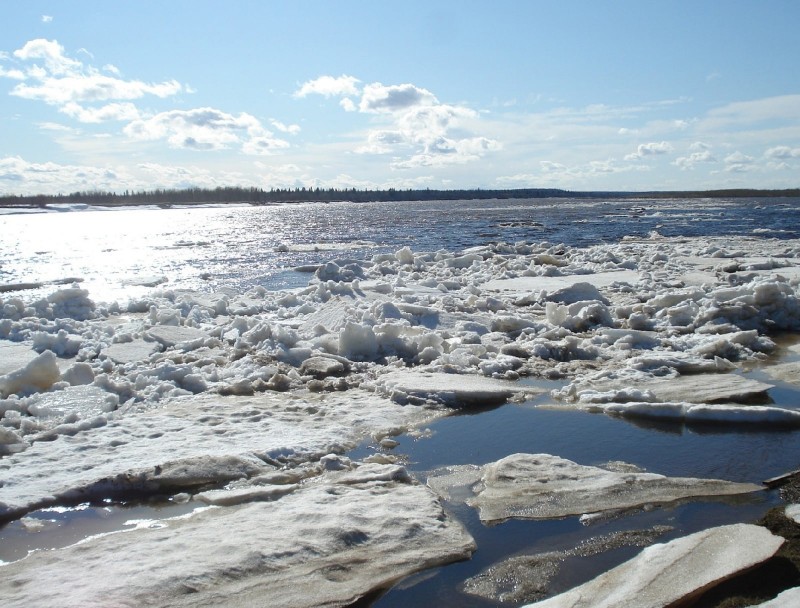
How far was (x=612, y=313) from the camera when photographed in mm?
9680

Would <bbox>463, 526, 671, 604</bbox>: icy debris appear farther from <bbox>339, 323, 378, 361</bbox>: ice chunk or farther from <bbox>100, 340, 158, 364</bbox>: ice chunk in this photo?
<bbox>100, 340, 158, 364</bbox>: ice chunk

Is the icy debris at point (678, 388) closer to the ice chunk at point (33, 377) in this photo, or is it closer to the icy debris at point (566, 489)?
the icy debris at point (566, 489)

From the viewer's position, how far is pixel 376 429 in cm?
519

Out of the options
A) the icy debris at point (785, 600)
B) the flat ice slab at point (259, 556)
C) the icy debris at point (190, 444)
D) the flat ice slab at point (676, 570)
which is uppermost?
the icy debris at point (785, 600)

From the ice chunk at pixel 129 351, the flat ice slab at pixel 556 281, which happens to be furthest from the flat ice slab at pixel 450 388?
the flat ice slab at pixel 556 281

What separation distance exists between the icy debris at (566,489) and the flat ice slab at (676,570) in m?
0.59

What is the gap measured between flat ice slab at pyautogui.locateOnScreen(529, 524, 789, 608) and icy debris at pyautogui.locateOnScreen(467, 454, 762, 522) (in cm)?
59

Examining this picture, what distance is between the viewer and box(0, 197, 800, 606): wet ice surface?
323 cm

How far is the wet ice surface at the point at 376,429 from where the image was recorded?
10.6 feet

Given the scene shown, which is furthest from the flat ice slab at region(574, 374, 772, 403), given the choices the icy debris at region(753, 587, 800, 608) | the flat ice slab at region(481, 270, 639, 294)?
the flat ice slab at region(481, 270, 639, 294)

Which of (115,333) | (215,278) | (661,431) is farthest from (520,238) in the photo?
(661,431)

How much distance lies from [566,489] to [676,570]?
1.05 metres

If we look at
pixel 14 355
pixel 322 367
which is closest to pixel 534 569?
pixel 322 367

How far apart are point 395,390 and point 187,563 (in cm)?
308
